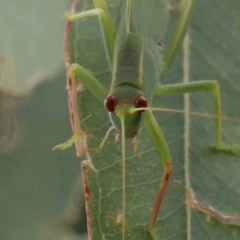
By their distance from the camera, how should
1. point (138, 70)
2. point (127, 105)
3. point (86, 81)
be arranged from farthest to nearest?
point (86, 81)
point (138, 70)
point (127, 105)

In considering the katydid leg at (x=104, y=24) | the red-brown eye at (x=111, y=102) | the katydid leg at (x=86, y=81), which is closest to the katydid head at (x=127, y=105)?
the red-brown eye at (x=111, y=102)

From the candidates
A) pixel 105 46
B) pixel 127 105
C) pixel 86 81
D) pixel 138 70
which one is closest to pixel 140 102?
pixel 127 105

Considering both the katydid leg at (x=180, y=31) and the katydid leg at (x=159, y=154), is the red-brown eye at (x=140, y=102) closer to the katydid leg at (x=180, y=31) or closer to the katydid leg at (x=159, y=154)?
the katydid leg at (x=159, y=154)

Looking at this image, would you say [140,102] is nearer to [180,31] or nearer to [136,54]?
[136,54]

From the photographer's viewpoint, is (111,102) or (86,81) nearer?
(111,102)

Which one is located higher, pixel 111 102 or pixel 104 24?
pixel 104 24

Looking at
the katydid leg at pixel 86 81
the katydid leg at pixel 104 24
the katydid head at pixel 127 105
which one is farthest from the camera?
the katydid leg at pixel 104 24

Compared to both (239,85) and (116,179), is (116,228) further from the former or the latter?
(239,85)
